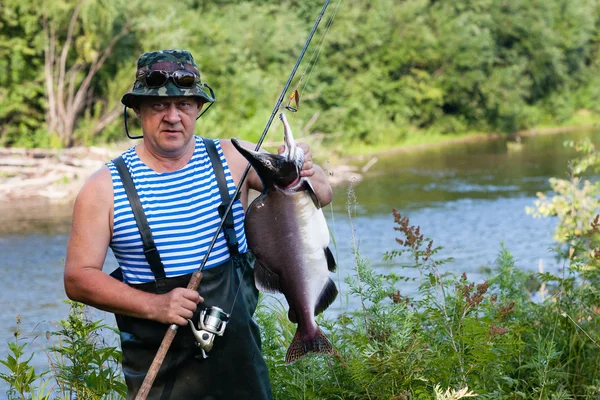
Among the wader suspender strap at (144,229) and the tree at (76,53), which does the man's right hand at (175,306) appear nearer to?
the wader suspender strap at (144,229)

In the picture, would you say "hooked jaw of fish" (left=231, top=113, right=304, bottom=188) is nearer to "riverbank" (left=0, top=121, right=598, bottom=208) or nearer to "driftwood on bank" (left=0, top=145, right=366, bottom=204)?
"riverbank" (left=0, top=121, right=598, bottom=208)

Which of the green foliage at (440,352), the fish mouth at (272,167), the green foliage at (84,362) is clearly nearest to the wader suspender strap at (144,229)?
the fish mouth at (272,167)

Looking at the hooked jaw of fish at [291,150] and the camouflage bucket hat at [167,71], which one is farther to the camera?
the camouflage bucket hat at [167,71]

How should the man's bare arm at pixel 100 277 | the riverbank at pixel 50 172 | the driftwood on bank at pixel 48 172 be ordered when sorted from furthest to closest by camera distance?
the driftwood on bank at pixel 48 172 < the riverbank at pixel 50 172 < the man's bare arm at pixel 100 277

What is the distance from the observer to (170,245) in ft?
9.62

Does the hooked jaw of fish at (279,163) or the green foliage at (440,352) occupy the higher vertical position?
the hooked jaw of fish at (279,163)

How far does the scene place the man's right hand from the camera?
279 cm

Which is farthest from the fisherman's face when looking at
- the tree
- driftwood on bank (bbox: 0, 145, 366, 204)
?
the tree

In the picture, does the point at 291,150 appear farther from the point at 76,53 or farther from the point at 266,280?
the point at 76,53

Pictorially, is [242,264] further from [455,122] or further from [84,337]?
[455,122]

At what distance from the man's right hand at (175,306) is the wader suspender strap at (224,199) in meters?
0.26

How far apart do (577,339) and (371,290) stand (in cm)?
139

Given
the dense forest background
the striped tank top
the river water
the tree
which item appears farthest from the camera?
the dense forest background

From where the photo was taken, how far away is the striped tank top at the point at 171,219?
2.91m
